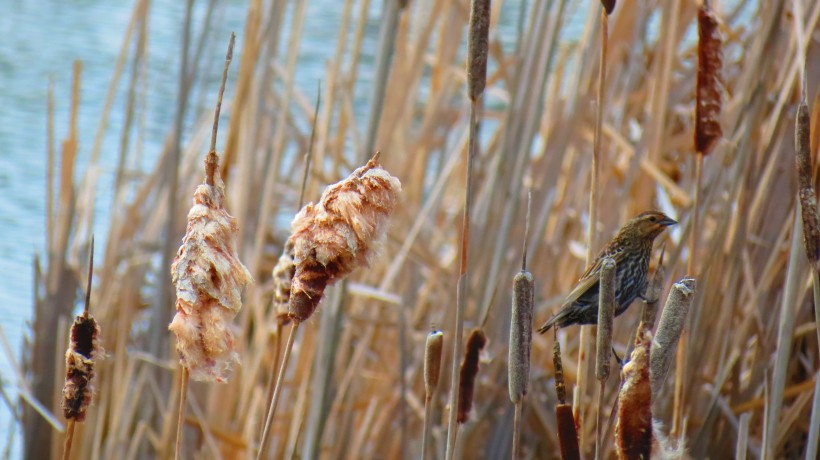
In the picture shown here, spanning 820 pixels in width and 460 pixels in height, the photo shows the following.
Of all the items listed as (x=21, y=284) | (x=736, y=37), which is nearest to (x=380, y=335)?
(x=736, y=37)

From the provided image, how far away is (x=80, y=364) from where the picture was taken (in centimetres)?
99

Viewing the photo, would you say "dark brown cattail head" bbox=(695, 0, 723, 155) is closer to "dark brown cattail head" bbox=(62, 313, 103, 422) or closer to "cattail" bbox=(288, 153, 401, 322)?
"cattail" bbox=(288, 153, 401, 322)

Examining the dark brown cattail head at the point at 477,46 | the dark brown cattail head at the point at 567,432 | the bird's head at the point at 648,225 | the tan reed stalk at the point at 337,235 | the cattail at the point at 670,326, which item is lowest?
the dark brown cattail head at the point at 567,432

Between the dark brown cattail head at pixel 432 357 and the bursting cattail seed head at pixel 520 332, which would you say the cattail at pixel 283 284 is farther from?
the bursting cattail seed head at pixel 520 332

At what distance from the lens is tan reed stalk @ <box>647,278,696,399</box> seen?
3.06 ft

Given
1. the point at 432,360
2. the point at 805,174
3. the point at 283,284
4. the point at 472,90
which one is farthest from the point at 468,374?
the point at 805,174

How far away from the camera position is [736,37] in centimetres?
268

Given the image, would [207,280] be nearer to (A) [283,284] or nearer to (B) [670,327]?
(A) [283,284]

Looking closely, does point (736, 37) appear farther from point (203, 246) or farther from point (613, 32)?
point (203, 246)

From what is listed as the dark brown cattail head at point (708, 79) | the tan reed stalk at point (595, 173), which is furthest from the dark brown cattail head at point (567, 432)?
the dark brown cattail head at point (708, 79)

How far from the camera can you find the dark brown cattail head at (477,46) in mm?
1029

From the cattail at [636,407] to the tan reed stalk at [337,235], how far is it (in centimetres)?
26

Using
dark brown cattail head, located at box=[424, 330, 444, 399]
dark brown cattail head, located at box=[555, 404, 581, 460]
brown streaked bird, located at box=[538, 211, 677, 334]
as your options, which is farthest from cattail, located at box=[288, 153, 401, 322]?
brown streaked bird, located at box=[538, 211, 677, 334]

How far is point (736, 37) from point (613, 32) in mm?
377
